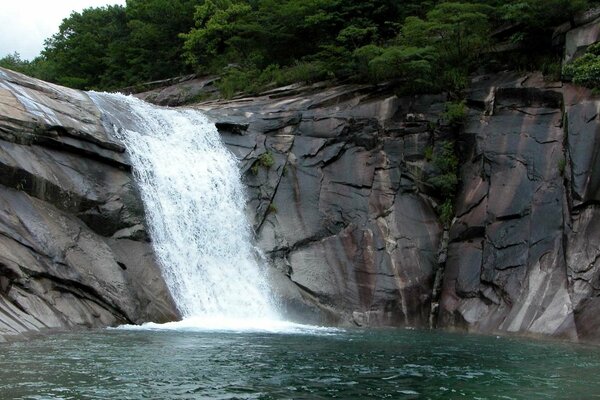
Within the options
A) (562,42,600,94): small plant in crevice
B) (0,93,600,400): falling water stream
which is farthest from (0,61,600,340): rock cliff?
(0,93,600,400): falling water stream

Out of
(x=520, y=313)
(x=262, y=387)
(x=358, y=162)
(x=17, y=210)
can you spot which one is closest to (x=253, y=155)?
(x=358, y=162)

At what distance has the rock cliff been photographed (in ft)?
54.1

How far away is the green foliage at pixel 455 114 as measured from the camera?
23.1 metres

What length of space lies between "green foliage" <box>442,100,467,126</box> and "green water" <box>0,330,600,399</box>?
1054 cm

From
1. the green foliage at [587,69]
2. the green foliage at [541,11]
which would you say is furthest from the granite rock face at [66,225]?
the green foliage at [541,11]

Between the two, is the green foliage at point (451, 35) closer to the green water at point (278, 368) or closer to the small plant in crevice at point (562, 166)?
the small plant in crevice at point (562, 166)

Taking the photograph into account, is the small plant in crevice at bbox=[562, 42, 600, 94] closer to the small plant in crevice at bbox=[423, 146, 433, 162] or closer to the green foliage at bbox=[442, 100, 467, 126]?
the green foliage at bbox=[442, 100, 467, 126]

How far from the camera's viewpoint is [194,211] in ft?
67.3

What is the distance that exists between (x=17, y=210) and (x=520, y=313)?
13.7 metres

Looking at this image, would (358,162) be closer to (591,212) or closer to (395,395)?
(591,212)

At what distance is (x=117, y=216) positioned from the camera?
1828 cm

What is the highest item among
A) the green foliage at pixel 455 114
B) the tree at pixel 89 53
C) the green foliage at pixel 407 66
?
the tree at pixel 89 53

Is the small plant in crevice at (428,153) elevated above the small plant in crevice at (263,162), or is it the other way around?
the small plant in crevice at (428,153)

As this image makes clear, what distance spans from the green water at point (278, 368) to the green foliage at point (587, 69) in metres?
9.41
